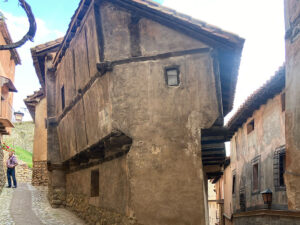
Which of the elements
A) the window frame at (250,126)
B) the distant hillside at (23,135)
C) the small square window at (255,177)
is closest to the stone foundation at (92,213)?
the small square window at (255,177)

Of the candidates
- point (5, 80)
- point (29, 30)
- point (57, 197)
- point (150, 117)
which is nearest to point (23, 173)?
point (5, 80)

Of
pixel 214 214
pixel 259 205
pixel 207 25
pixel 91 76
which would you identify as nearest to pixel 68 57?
pixel 91 76

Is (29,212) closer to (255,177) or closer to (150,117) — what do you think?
(150,117)

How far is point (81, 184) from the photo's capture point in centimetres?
1241

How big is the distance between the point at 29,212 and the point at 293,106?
949cm

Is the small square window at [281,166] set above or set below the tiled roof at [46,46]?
below

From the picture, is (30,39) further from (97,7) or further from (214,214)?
(214,214)

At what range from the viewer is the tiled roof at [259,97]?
11704 mm

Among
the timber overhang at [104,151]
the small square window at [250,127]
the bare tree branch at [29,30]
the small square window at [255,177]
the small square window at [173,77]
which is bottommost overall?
the small square window at [255,177]

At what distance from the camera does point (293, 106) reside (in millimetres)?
6160

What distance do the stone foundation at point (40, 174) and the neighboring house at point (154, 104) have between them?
1227 centimetres

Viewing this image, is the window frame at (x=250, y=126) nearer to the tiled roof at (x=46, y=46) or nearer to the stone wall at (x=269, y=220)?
the stone wall at (x=269, y=220)

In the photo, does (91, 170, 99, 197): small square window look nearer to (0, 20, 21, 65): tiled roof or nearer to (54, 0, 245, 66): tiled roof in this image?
(54, 0, 245, 66): tiled roof

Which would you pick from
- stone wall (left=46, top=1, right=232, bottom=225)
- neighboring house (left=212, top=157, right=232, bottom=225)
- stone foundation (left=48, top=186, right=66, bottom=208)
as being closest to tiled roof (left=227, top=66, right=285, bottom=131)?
stone wall (left=46, top=1, right=232, bottom=225)
